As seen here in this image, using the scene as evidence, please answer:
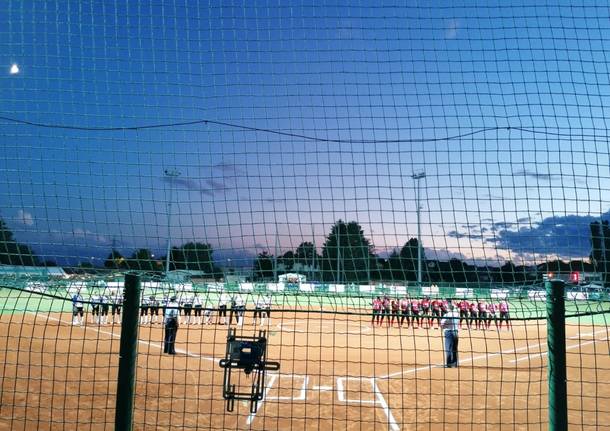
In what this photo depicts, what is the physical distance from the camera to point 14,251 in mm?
5070

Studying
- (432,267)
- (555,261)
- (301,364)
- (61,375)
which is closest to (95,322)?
(61,375)

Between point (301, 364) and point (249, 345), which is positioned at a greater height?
point (249, 345)

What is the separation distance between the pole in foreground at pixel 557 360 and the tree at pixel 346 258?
1.87m

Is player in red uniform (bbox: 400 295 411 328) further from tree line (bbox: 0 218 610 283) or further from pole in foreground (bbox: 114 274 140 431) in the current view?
pole in foreground (bbox: 114 274 140 431)

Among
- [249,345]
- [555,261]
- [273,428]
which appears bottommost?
[273,428]

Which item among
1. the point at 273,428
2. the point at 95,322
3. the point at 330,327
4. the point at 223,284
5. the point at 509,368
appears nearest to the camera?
the point at 223,284

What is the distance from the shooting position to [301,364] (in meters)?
10.9

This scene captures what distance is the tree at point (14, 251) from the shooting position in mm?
4723

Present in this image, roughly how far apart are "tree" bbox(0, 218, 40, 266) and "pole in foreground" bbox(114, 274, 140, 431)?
8.61 feet

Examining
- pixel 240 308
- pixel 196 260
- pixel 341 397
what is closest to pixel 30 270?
pixel 196 260

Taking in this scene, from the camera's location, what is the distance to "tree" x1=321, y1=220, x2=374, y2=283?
15.1ft

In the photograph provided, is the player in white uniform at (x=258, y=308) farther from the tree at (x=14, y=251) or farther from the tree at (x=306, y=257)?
the tree at (x=14, y=251)

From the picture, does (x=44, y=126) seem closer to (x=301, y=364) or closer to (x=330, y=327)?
(x=301, y=364)

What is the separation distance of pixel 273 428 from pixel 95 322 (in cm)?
1398
